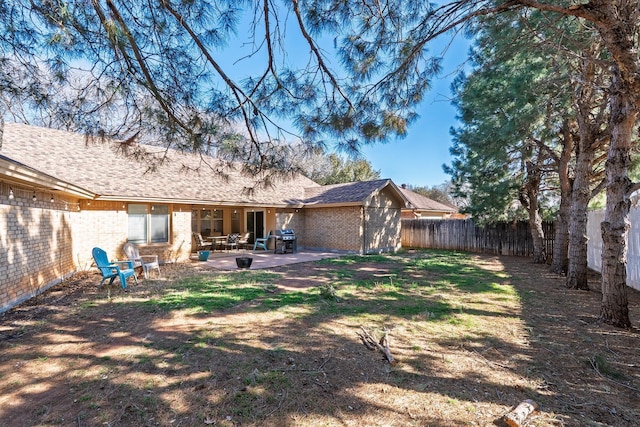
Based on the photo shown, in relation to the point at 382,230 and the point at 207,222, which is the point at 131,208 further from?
the point at 382,230

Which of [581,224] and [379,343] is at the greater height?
[581,224]

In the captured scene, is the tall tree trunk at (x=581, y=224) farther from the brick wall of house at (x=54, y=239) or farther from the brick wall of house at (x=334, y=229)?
the brick wall of house at (x=54, y=239)

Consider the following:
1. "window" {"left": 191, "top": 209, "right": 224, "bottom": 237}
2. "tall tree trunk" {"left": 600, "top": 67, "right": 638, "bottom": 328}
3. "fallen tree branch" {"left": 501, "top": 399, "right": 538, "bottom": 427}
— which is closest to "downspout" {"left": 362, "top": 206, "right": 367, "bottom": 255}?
"window" {"left": 191, "top": 209, "right": 224, "bottom": 237}

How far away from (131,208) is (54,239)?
137 inches

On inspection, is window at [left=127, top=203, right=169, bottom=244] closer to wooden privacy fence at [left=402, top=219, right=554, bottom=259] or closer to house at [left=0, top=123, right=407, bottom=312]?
house at [left=0, top=123, right=407, bottom=312]

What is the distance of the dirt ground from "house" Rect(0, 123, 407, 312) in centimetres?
203

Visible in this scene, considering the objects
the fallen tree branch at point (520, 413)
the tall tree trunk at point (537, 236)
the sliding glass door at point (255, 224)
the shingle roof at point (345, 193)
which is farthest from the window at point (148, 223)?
the tall tree trunk at point (537, 236)

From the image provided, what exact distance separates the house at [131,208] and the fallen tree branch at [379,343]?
2.89 metres

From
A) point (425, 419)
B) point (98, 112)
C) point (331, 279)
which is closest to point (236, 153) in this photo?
point (98, 112)

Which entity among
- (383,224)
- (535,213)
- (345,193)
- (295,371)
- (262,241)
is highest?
(345,193)

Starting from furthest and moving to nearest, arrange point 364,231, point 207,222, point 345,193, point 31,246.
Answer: point 207,222, point 345,193, point 364,231, point 31,246

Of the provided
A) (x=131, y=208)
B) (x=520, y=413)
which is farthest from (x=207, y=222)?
(x=520, y=413)

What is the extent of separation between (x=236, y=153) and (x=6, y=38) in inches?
126

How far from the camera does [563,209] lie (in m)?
9.59
